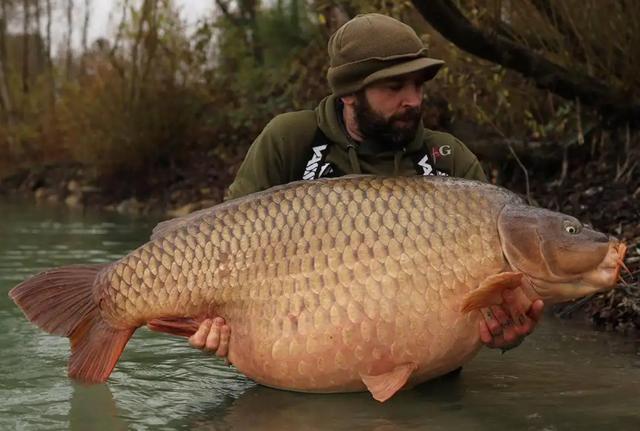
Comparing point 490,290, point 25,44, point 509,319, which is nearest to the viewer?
point 490,290

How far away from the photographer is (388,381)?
232cm

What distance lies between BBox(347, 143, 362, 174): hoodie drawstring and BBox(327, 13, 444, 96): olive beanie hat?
154 mm

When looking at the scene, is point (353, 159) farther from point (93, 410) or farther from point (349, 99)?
point (93, 410)

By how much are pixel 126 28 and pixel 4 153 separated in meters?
3.61

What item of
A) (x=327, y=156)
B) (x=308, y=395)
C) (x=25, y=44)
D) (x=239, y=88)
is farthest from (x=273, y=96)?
(x=308, y=395)

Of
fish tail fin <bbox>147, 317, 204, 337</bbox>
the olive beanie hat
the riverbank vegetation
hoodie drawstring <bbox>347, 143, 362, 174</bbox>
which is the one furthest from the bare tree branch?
fish tail fin <bbox>147, 317, 204, 337</bbox>

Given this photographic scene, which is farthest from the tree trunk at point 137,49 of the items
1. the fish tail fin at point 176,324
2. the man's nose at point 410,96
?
the fish tail fin at point 176,324

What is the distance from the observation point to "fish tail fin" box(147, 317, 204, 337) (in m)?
2.42

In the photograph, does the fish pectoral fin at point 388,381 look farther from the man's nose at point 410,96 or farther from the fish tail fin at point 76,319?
the man's nose at point 410,96

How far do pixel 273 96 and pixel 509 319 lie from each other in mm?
9647

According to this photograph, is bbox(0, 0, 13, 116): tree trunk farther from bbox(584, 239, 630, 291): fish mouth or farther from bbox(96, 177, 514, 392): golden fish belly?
bbox(584, 239, 630, 291): fish mouth

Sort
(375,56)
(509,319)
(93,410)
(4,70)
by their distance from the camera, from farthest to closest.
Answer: (4,70), (375,56), (93,410), (509,319)

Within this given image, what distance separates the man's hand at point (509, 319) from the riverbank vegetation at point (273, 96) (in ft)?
4.42

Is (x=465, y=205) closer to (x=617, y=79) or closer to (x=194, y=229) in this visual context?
(x=194, y=229)
